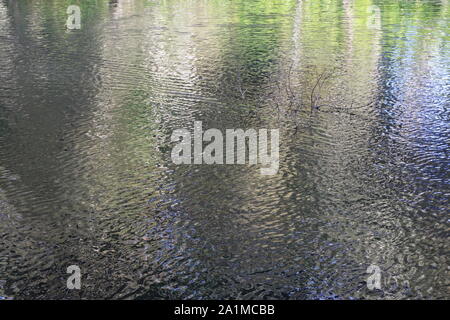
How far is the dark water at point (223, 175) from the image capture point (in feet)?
21.4

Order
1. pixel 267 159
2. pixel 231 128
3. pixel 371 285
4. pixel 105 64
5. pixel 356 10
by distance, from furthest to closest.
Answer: pixel 356 10, pixel 105 64, pixel 231 128, pixel 267 159, pixel 371 285

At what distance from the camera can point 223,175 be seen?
9.14 metres

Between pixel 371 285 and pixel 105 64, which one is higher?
pixel 105 64

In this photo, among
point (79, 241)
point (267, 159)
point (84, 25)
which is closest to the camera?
point (79, 241)

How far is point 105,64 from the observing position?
16.3 m

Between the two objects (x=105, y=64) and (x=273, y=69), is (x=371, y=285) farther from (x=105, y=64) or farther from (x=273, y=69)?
(x=105, y=64)

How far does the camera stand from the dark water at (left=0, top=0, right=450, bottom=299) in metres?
6.54

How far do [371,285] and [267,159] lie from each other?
3737 millimetres

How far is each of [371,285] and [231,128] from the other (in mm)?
5364

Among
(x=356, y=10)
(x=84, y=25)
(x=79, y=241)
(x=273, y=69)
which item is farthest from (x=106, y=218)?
(x=356, y=10)

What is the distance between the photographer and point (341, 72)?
1532 cm

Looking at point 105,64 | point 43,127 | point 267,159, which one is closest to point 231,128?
point 267,159

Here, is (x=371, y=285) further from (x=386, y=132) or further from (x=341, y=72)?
(x=341, y=72)

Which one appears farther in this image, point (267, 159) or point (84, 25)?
point (84, 25)
